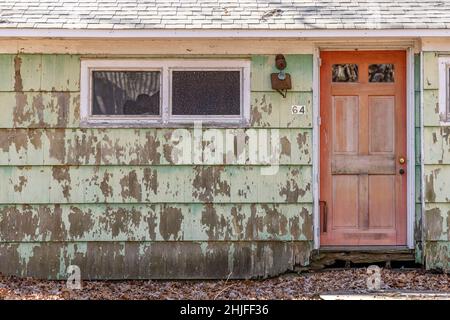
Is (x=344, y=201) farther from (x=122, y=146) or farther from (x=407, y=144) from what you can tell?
(x=122, y=146)

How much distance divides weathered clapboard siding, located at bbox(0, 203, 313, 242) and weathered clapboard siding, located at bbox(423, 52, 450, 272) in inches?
51.2

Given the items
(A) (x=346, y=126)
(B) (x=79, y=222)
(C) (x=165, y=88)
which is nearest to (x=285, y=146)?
(A) (x=346, y=126)

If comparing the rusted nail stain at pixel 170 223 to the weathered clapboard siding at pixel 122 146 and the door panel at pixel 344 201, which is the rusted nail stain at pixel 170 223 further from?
the door panel at pixel 344 201

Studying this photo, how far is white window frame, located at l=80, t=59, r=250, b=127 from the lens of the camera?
758 centimetres

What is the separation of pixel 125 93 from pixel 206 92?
89 centimetres

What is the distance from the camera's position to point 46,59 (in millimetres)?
7562

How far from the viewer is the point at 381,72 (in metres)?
7.82

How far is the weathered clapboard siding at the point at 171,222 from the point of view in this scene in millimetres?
7582

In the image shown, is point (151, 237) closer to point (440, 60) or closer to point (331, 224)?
point (331, 224)

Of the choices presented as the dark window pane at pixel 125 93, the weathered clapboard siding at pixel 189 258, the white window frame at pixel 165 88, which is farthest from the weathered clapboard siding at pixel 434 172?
the dark window pane at pixel 125 93

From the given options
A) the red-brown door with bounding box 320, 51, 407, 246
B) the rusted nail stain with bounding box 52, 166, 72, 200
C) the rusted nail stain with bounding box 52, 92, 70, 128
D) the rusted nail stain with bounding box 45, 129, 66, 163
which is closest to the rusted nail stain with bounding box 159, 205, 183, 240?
the rusted nail stain with bounding box 52, 166, 72, 200
